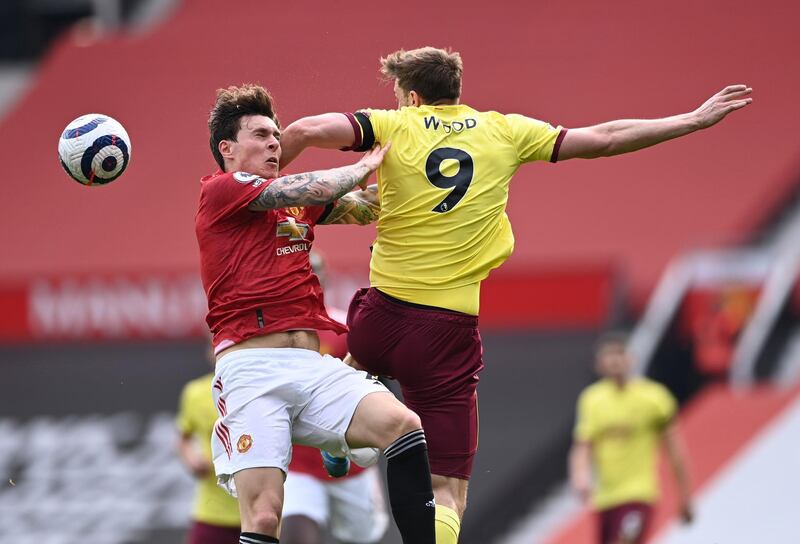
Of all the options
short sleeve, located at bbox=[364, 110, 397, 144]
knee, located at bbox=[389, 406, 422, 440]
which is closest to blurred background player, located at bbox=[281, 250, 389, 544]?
short sleeve, located at bbox=[364, 110, 397, 144]

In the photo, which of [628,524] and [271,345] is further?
[628,524]

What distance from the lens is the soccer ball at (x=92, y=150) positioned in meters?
6.29

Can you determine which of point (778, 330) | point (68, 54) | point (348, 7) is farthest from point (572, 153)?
point (68, 54)

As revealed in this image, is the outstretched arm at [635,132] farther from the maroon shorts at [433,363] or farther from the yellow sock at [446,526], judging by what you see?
the yellow sock at [446,526]

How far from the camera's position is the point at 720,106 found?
616 centimetres

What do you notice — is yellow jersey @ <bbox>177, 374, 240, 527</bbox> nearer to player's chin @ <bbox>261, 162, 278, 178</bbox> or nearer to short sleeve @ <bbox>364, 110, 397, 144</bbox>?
player's chin @ <bbox>261, 162, 278, 178</bbox>

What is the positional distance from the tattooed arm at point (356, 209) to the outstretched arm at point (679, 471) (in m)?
4.55

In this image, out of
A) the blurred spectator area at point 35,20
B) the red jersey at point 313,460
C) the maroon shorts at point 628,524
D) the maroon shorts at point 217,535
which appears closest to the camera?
the red jersey at point 313,460

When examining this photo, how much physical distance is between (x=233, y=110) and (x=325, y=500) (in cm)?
344

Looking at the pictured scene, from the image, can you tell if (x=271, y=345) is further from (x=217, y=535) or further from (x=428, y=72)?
(x=217, y=535)

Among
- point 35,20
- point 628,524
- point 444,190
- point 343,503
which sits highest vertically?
point 35,20

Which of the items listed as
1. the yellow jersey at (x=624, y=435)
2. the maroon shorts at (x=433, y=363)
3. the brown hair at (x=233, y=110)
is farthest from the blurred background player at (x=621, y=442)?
the brown hair at (x=233, y=110)

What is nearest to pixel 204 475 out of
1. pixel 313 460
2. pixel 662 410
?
pixel 313 460

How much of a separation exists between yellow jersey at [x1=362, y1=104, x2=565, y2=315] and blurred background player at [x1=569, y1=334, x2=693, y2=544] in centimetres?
521
